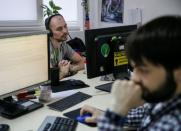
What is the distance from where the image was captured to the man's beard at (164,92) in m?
0.90

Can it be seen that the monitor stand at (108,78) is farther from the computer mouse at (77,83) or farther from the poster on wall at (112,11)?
the poster on wall at (112,11)

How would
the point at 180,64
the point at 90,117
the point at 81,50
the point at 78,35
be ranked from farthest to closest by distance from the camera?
the point at 78,35
the point at 81,50
the point at 90,117
the point at 180,64

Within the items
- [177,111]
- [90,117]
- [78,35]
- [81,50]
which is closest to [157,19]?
[177,111]

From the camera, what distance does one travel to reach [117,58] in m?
2.11

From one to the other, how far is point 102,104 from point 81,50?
194 cm


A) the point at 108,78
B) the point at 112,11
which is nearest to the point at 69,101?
the point at 108,78

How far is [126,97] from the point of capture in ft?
3.43

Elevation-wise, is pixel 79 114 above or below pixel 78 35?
below

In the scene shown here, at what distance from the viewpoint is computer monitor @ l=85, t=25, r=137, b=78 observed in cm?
193

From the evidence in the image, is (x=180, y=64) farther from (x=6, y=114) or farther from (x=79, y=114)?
(x=6, y=114)

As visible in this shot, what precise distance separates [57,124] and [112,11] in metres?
2.61

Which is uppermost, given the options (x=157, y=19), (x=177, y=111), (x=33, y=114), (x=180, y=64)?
(x=157, y=19)

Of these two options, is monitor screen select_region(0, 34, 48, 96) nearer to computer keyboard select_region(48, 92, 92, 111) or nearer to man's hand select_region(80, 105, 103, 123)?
computer keyboard select_region(48, 92, 92, 111)

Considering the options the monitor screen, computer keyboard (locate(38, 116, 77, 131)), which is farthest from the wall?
computer keyboard (locate(38, 116, 77, 131))
